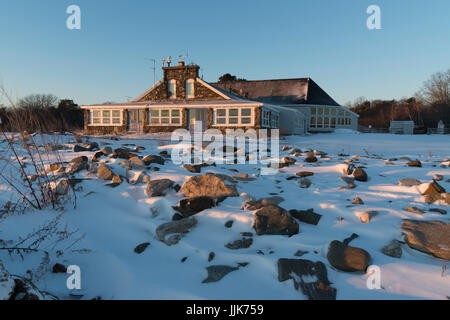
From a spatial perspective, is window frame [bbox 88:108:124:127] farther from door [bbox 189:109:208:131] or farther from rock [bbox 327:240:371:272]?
rock [bbox 327:240:371:272]

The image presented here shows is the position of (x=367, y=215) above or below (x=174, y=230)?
above

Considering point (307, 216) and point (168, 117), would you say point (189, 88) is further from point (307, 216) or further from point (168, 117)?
point (307, 216)

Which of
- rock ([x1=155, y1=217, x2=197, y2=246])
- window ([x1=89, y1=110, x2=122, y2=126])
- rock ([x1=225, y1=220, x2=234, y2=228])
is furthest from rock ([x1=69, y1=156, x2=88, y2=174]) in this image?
window ([x1=89, y1=110, x2=122, y2=126])

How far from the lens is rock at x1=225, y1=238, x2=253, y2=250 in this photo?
2.77m

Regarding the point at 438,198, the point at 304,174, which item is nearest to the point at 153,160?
the point at 304,174

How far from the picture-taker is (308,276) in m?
2.24

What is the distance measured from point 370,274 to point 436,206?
2212 millimetres

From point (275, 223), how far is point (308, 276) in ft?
2.90

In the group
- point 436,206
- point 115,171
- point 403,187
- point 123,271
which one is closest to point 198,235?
point 123,271

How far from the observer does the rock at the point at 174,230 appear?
2879 mm

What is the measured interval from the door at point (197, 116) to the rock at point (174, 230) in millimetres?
15690

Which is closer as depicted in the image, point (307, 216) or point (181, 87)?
point (307, 216)

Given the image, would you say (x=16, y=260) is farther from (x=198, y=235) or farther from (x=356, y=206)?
(x=356, y=206)

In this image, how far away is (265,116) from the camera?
18359 mm
